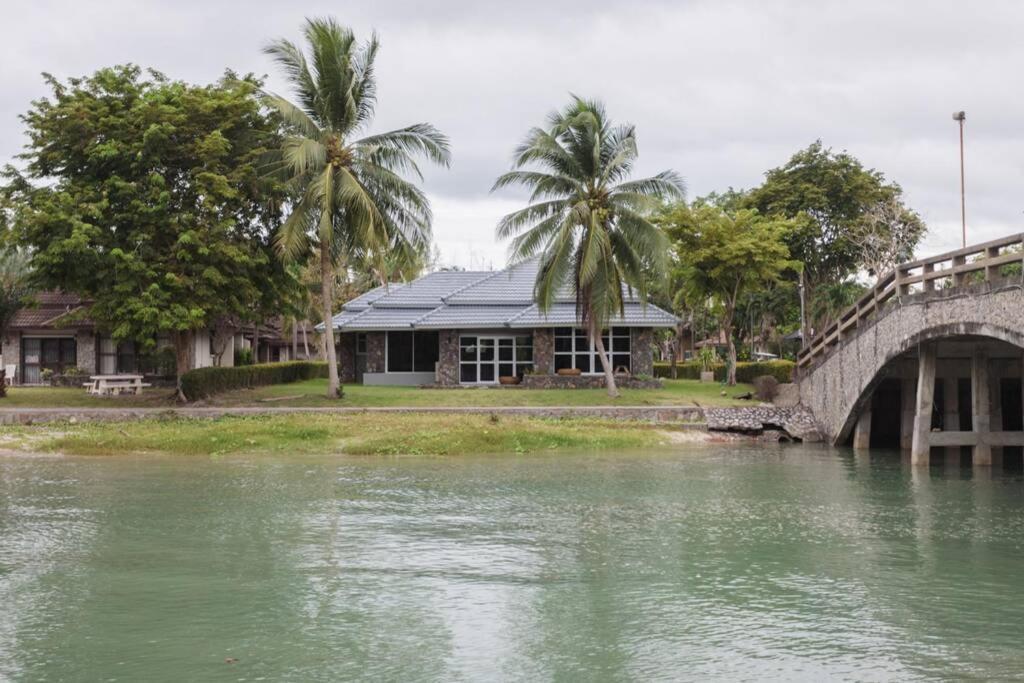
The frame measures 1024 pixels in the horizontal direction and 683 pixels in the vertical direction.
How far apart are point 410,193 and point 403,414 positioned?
825cm

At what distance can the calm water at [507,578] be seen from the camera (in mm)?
9953

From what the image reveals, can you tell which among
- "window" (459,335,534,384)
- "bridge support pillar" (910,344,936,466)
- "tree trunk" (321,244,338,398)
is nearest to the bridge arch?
"bridge support pillar" (910,344,936,466)

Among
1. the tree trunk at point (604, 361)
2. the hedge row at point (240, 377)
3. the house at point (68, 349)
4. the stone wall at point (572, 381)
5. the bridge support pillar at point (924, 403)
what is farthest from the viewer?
the house at point (68, 349)

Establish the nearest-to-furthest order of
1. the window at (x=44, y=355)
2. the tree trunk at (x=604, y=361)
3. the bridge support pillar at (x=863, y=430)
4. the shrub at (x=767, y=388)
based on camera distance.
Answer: the bridge support pillar at (x=863, y=430)
the shrub at (x=767, y=388)
the tree trunk at (x=604, y=361)
the window at (x=44, y=355)

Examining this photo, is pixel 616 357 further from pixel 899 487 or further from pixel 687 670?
pixel 687 670

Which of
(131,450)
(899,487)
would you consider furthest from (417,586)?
(131,450)

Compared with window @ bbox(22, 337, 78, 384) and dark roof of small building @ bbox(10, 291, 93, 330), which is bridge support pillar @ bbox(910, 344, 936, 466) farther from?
window @ bbox(22, 337, 78, 384)

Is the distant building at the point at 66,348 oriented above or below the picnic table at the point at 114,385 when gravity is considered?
above

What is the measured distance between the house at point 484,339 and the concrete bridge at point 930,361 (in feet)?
33.5

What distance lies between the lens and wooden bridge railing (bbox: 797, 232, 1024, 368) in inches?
819

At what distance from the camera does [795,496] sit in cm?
2048

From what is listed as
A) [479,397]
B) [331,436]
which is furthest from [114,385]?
[331,436]

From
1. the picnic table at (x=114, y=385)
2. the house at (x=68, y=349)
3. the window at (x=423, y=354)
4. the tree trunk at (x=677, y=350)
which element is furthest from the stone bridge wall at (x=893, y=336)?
the house at (x=68, y=349)

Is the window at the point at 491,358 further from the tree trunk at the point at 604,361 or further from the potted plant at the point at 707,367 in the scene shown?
the potted plant at the point at 707,367
